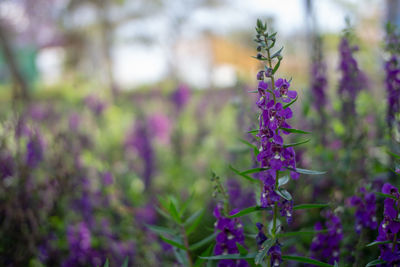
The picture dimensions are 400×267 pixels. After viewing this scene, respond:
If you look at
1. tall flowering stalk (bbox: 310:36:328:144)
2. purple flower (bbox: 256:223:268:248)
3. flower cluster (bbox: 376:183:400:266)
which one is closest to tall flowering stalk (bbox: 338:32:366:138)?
tall flowering stalk (bbox: 310:36:328:144)

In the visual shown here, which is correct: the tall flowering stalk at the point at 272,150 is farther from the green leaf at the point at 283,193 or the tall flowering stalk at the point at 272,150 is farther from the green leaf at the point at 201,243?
the green leaf at the point at 201,243

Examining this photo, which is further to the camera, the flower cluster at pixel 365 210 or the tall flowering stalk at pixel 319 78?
the tall flowering stalk at pixel 319 78

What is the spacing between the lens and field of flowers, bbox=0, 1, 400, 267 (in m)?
1.17

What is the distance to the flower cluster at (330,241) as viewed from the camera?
150 centimetres

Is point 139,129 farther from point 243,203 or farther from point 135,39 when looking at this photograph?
point 135,39

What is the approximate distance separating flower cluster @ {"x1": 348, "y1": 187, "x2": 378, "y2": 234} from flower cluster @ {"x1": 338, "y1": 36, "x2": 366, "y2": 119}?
3.47 feet

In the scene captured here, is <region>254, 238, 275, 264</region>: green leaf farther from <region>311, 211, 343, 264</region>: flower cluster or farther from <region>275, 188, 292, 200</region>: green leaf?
<region>311, 211, 343, 264</region>: flower cluster

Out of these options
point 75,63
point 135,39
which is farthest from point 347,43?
point 75,63

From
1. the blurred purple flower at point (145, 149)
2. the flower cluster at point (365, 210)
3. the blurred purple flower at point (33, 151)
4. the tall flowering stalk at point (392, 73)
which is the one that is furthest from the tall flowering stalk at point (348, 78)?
the blurred purple flower at point (33, 151)

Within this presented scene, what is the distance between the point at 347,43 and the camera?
229cm

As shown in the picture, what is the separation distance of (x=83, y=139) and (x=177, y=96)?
61.2 inches

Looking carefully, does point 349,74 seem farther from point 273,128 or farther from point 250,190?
point 273,128

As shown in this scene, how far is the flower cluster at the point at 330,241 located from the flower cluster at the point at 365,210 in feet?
0.27

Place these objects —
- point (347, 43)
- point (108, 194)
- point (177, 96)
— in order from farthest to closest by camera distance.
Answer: point (177, 96) → point (108, 194) → point (347, 43)
